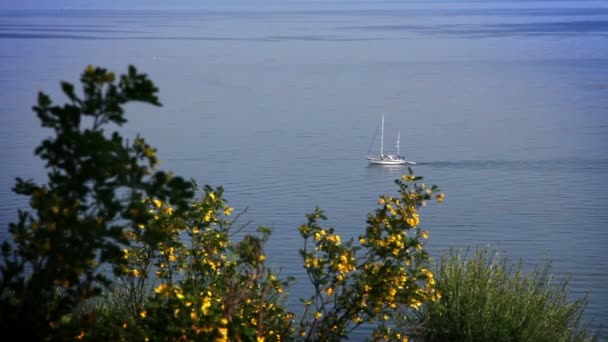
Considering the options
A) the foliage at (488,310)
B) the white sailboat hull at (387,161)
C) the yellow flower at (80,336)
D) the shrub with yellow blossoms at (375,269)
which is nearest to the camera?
the yellow flower at (80,336)

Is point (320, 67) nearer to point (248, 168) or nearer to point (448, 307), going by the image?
point (248, 168)

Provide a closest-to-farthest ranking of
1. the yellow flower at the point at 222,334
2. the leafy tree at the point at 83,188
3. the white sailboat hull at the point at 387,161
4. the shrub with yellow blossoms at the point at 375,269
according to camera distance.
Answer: the leafy tree at the point at 83,188, the yellow flower at the point at 222,334, the shrub with yellow blossoms at the point at 375,269, the white sailboat hull at the point at 387,161

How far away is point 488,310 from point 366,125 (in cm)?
2682

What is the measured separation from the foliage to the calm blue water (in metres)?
6.04

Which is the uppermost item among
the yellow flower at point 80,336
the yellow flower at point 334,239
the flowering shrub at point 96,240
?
the yellow flower at point 334,239

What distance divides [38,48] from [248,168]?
1729 inches

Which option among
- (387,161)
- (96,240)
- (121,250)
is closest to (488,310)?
(121,250)

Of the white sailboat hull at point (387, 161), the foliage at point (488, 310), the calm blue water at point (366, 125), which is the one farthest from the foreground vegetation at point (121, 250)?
the white sailboat hull at point (387, 161)

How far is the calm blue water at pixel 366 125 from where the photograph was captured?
22.3 metres

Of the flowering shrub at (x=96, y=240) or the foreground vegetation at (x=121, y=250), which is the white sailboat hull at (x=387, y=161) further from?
the flowering shrub at (x=96, y=240)

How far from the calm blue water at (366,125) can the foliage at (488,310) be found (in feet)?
19.8

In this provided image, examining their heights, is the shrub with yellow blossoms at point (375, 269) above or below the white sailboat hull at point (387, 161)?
below

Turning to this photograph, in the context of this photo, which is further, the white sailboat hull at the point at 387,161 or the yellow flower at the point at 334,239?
the white sailboat hull at the point at 387,161

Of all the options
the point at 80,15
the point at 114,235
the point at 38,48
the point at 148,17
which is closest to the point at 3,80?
the point at 38,48
